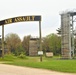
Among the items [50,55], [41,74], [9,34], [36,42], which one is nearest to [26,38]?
[9,34]

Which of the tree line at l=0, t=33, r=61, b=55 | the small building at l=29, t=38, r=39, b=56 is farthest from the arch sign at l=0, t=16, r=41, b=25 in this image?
the small building at l=29, t=38, r=39, b=56

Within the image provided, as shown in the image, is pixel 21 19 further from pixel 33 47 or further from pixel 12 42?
pixel 12 42

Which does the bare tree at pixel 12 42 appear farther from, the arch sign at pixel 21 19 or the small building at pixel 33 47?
the arch sign at pixel 21 19

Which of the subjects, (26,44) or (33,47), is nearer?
(33,47)

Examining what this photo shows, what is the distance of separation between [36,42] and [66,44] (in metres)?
32.9

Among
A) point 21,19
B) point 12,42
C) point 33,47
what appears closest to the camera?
point 21,19

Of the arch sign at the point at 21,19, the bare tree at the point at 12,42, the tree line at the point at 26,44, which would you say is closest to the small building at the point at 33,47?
the tree line at the point at 26,44

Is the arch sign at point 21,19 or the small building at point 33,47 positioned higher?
the arch sign at point 21,19

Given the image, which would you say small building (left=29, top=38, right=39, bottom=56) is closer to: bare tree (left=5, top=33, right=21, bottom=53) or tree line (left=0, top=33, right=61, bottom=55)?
tree line (left=0, top=33, right=61, bottom=55)

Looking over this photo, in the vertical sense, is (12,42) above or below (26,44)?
above

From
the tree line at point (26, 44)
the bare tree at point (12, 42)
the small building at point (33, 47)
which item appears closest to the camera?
the small building at point (33, 47)

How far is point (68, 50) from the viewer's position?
242 ft

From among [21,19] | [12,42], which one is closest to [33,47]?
[12,42]

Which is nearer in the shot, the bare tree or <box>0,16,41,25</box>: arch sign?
<box>0,16,41,25</box>: arch sign
